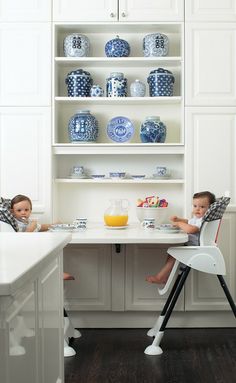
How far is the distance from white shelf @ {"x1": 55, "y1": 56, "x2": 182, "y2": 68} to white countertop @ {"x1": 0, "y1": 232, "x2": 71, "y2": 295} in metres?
2.01

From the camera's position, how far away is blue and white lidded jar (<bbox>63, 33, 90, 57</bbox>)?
13.9 feet

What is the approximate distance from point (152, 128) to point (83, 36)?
2.72ft

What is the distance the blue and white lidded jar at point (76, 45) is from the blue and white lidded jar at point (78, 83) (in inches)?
4.8

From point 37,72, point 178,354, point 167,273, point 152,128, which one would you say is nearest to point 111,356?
point 178,354

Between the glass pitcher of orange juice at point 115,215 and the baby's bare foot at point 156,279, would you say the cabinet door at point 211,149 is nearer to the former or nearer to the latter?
the glass pitcher of orange juice at point 115,215

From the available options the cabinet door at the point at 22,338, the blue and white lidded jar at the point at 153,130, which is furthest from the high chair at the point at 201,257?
the cabinet door at the point at 22,338

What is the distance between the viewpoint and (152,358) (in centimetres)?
348

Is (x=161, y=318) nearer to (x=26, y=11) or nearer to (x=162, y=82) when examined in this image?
(x=162, y=82)

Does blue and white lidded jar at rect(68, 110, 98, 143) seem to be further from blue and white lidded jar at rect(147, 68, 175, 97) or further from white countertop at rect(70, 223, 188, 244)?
white countertop at rect(70, 223, 188, 244)

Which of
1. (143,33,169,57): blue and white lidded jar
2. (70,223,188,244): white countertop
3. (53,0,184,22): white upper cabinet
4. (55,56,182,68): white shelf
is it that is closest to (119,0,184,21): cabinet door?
(53,0,184,22): white upper cabinet

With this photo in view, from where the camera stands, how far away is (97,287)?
420 centimetres

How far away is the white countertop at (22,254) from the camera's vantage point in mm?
1309

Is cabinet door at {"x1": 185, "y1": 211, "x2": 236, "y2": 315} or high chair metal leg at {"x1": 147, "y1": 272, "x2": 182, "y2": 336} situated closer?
high chair metal leg at {"x1": 147, "y1": 272, "x2": 182, "y2": 336}

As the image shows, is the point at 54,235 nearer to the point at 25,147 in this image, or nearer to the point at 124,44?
the point at 25,147
